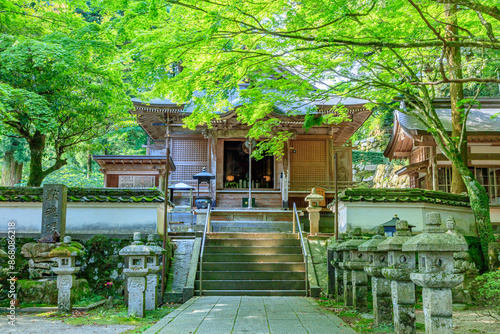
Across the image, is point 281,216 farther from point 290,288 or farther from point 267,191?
point 290,288

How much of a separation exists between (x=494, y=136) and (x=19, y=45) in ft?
51.4

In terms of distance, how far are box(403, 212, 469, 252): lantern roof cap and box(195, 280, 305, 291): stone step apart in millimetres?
6339

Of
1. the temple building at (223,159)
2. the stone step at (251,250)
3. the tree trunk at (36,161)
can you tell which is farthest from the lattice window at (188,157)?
the tree trunk at (36,161)

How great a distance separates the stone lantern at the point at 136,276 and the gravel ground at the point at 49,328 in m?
0.70

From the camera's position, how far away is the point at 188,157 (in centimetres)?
1889

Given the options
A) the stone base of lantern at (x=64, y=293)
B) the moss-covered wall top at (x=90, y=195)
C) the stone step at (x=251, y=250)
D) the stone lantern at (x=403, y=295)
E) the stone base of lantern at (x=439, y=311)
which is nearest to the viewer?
the stone base of lantern at (x=439, y=311)

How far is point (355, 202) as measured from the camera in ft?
35.5

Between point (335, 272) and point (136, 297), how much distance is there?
4.19m

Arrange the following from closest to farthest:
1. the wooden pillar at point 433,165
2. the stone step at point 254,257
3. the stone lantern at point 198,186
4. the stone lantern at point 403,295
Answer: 1. the stone lantern at point 403,295
2. the stone step at point 254,257
3. the wooden pillar at point 433,165
4. the stone lantern at point 198,186

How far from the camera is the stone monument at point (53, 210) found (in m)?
9.18

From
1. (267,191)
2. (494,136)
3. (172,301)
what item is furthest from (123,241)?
(494,136)

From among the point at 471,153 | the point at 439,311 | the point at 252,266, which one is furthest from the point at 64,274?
the point at 471,153

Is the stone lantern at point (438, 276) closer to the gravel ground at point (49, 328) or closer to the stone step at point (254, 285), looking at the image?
the gravel ground at point (49, 328)

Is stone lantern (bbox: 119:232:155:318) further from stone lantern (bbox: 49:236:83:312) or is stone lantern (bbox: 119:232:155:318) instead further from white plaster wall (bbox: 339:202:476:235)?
white plaster wall (bbox: 339:202:476:235)
